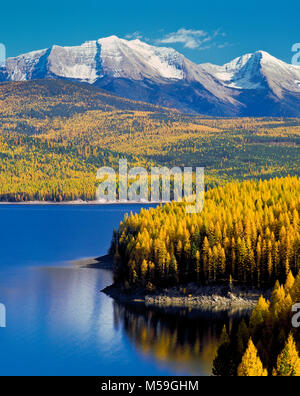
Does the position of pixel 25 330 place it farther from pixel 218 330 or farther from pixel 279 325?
pixel 279 325

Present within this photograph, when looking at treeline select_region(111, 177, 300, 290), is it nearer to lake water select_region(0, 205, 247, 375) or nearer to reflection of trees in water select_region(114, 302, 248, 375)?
lake water select_region(0, 205, 247, 375)

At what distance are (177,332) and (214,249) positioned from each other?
74.8 feet

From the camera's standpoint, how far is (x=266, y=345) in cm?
6806

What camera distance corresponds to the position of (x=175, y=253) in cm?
11494

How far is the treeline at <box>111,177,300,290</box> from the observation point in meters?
110

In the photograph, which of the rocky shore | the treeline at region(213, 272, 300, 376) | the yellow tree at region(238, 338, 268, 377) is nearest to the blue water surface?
the rocky shore

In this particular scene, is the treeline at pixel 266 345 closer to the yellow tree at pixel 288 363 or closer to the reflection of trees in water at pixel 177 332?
the yellow tree at pixel 288 363

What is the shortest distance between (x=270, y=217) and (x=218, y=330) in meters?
37.4

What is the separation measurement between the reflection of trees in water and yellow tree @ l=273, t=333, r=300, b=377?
15863 mm

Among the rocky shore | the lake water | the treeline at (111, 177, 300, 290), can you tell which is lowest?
the lake water

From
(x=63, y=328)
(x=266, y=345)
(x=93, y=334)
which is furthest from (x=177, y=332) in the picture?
(x=266, y=345)

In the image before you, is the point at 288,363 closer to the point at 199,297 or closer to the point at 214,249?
the point at 199,297

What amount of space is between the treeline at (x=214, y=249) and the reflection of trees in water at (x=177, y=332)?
8.96 metres
